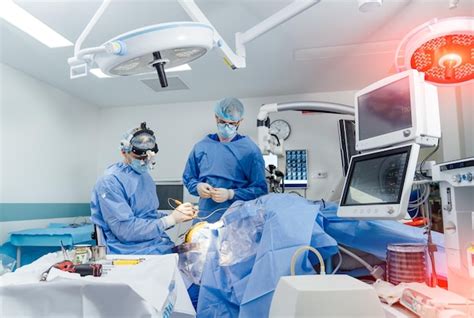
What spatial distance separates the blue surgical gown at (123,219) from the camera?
6.00 ft

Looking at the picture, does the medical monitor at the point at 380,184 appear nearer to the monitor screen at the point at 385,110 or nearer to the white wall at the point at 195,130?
the monitor screen at the point at 385,110

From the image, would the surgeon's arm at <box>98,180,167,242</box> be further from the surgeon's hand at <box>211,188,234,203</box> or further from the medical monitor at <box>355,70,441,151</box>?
the medical monitor at <box>355,70,441,151</box>

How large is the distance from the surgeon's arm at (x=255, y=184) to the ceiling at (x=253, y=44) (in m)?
1.11

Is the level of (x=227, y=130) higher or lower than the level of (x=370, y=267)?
higher

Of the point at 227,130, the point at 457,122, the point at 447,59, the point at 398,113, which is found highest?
the point at 457,122

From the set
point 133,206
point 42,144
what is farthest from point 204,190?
point 42,144

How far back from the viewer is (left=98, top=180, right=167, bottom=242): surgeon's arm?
1823mm

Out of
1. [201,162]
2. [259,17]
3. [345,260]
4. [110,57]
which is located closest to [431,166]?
Answer: [345,260]

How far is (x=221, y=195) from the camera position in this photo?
2186mm

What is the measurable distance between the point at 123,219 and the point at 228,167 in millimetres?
858

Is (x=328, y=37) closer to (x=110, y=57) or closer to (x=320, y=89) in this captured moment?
(x=320, y=89)

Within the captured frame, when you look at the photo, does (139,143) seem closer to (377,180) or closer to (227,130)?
(227,130)

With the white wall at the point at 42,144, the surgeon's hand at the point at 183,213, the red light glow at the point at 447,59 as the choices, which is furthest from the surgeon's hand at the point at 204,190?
the white wall at the point at 42,144

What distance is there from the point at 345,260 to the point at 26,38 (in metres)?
3.06
